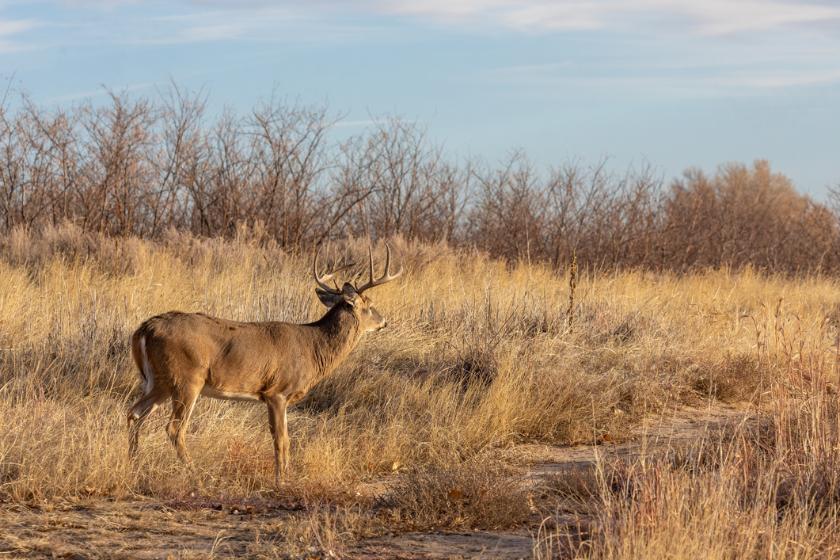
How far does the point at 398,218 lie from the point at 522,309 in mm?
8843

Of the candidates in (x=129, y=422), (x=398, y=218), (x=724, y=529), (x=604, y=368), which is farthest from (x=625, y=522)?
(x=398, y=218)

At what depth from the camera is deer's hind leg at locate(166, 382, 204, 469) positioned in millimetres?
6000

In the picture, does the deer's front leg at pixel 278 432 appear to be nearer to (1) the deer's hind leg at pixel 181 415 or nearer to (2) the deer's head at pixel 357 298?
(1) the deer's hind leg at pixel 181 415

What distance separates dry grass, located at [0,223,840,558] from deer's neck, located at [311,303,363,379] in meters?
0.69

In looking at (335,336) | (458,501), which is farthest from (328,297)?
(458,501)

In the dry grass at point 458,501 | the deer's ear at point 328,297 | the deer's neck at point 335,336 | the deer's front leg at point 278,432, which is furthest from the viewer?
the deer's ear at point 328,297

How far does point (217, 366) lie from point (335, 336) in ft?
4.07

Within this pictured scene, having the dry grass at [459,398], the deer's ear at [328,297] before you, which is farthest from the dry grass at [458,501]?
the deer's ear at [328,297]

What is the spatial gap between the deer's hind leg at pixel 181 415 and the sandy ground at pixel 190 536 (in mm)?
614

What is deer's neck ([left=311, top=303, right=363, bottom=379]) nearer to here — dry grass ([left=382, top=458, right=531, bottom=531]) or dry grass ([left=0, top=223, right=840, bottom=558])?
dry grass ([left=0, top=223, right=840, bottom=558])

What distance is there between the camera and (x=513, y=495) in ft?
17.6

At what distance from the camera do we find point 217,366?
612 centimetres

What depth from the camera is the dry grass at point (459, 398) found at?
15.2 ft

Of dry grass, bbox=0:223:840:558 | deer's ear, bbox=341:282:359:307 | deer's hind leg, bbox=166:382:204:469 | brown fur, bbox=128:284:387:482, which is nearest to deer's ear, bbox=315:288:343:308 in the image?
deer's ear, bbox=341:282:359:307
